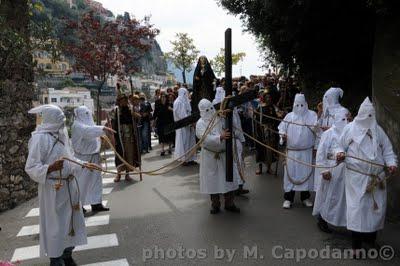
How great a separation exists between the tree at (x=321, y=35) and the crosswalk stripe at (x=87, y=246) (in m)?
6.61

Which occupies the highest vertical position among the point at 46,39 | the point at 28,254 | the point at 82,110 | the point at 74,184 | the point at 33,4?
the point at 33,4

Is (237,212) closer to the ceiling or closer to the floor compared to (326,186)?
closer to the floor

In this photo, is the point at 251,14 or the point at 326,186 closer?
the point at 326,186

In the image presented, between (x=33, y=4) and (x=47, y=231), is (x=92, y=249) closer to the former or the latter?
(x=47, y=231)

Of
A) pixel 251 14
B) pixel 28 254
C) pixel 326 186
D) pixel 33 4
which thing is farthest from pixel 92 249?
pixel 251 14

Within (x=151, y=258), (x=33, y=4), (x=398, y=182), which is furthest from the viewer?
(x=33, y=4)

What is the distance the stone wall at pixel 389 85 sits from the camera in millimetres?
7203

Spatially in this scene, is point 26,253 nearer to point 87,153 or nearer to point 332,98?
point 87,153

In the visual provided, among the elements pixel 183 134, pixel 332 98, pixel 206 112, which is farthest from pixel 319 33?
pixel 206 112

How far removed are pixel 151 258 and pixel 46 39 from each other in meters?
4.99

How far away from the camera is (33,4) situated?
9.91 meters

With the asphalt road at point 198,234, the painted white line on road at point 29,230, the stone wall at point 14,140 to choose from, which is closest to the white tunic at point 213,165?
the asphalt road at point 198,234

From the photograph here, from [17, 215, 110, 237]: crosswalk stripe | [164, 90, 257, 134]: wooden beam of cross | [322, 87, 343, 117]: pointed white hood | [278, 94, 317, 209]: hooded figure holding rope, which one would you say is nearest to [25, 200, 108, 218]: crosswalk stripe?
[17, 215, 110, 237]: crosswalk stripe

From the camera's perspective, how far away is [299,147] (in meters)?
8.14
